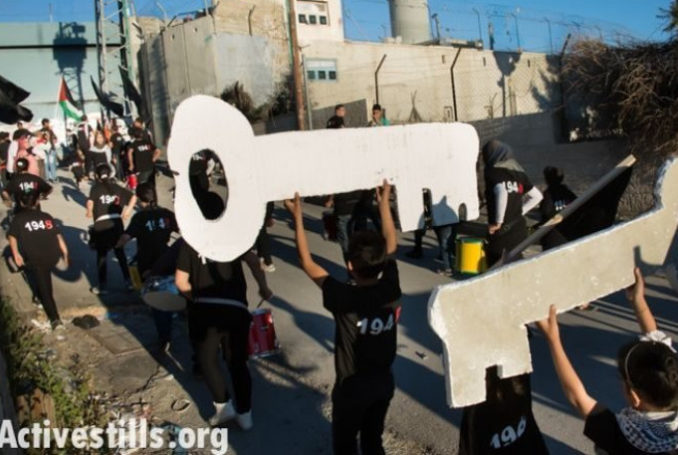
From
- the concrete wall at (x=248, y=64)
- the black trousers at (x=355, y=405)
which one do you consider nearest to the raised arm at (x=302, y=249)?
the black trousers at (x=355, y=405)

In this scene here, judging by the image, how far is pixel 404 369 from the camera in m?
4.95

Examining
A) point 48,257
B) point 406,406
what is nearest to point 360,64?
point 48,257

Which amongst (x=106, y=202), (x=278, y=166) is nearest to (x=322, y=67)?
(x=106, y=202)

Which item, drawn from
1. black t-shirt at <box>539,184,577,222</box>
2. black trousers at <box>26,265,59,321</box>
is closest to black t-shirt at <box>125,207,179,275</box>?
black trousers at <box>26,265,59,321</box>

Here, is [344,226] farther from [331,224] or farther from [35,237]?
[35,237]

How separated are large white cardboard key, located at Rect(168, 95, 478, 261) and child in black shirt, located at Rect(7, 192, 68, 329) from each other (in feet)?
12.8

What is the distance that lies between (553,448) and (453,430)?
2.10 ft

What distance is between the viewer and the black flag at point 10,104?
8156 millimetres

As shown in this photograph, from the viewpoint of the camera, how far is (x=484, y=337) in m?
2.01

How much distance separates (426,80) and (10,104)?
1679 centimetres

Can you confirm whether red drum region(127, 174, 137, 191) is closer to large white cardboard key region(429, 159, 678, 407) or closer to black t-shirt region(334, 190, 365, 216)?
black t-shirt region(334, 190, 365, 216)

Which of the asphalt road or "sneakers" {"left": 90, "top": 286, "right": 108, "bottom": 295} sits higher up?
"sneakers" {"left": 90, "top": 286, "right": 108, "bottom": 295}

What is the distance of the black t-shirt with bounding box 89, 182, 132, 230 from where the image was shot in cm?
736

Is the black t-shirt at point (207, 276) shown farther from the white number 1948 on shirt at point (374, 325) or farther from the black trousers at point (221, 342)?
the white number 1948 on shirt at point (374, 325)
